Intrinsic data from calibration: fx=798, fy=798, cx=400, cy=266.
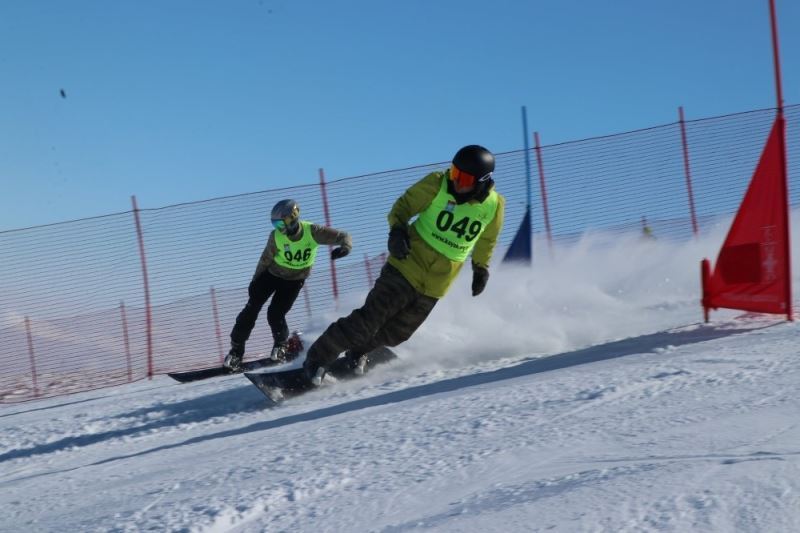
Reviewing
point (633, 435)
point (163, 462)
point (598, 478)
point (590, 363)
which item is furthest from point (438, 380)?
point (598, 478)

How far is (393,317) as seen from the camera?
5.45 metres

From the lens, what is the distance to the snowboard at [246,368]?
750 centimetres

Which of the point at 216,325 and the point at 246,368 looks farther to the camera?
the point at 216,325

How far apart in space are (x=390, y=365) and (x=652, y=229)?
5.75m

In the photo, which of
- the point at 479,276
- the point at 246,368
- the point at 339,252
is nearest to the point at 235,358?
the point at 246,368

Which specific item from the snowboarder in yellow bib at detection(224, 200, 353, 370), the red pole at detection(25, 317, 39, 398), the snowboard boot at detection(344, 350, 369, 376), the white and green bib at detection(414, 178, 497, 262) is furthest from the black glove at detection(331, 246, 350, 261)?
the red pole at detection(25, 317, 39, 398)

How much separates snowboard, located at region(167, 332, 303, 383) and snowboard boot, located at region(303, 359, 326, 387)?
6.97 ft

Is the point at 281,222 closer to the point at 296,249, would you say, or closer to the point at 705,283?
the point at 296,249

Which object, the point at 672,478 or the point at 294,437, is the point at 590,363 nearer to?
the point at 294,437

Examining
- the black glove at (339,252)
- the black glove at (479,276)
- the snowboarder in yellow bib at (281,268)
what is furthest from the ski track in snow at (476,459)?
the snowboarder in yellow bib at (281,268)

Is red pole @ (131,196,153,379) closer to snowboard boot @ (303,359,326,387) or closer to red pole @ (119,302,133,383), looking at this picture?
red pole @ (119,302,133,383)

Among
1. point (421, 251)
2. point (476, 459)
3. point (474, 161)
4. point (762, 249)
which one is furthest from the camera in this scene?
point (762, 249)

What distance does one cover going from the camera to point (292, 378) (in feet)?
18.0

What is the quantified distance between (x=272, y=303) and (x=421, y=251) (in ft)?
10.2
